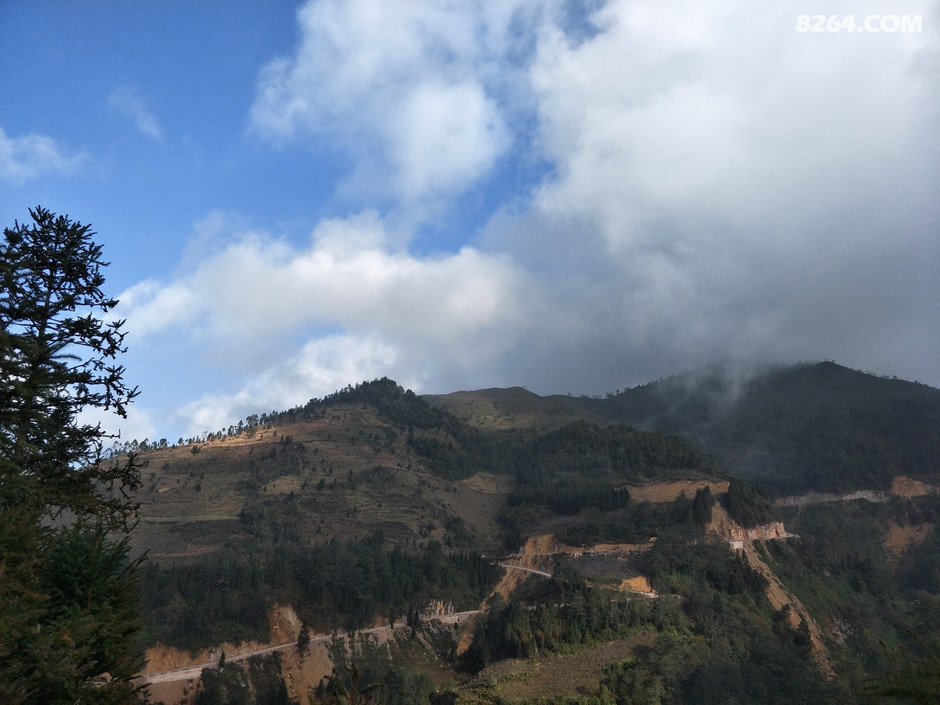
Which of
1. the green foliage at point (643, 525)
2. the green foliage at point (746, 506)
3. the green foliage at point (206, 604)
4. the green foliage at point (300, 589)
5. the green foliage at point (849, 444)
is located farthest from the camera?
the green foliage at point (849, 444)

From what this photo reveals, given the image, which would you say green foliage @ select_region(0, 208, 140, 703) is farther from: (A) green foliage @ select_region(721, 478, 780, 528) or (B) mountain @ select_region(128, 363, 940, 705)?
(A) green foliage @ select_region(721, 478, 780, 528)

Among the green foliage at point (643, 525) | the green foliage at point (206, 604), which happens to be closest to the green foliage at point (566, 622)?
the green foliage at point (643, 525)

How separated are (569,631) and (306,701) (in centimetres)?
2726

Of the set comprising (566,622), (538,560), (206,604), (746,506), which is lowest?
(566,622)

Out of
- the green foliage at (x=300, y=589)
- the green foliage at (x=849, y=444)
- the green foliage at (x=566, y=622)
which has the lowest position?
the green foliage at (x=566, y=622)

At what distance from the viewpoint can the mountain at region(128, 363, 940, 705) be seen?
65000mm

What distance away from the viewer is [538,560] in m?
102

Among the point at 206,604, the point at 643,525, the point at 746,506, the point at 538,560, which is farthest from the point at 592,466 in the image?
the point at 206,604

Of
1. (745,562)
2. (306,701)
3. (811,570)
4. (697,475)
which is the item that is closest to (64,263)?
(306,701)

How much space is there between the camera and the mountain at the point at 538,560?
65.0 metres

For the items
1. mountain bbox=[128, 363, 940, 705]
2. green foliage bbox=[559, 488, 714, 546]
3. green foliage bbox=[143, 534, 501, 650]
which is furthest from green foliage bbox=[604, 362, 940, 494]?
green foliage bbox=[143, 534, 501, 650]

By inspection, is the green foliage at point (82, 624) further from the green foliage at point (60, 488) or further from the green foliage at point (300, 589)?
the green foliage at point (300, 589)

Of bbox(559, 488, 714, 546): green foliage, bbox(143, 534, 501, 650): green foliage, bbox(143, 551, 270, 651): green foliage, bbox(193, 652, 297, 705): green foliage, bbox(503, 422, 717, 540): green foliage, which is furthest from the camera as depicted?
bbox(503, 422, 717, 540): green foliage

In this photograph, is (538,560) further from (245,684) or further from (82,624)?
(82,624)
